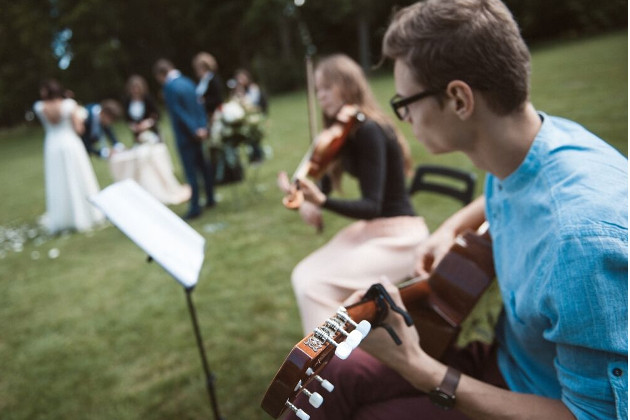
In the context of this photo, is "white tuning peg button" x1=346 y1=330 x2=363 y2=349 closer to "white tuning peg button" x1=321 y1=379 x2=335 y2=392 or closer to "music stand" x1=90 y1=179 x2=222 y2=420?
"white tuning peg button" x1=321 y1=379 x2=335 y2=392

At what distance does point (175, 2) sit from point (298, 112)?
19679 mm

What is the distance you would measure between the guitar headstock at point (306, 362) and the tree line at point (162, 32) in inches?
1062

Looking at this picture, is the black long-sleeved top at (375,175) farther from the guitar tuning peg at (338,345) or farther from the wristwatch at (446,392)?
the guitar tuning peg at (338,345)

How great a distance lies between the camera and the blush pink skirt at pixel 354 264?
84.5 inches

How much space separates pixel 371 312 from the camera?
1168 millimetres

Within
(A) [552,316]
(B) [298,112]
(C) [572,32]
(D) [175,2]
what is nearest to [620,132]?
(A) [552,316]

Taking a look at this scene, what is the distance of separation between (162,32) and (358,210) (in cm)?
3185

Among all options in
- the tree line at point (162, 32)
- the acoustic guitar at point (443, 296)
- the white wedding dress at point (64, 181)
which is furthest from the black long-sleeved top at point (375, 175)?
the tree line at point (162, 32)

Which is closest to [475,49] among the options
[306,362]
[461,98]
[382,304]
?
[461,98]

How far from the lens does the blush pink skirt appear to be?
2146 mm

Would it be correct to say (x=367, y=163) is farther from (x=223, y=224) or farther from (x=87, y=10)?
(x=87, y=10)

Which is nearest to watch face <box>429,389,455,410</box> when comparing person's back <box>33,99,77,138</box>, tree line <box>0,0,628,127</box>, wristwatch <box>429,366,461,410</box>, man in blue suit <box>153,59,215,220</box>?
wristwatch <box>429,366,461,410</box>

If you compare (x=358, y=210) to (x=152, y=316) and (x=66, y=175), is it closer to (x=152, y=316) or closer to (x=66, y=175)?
(x=152, y=316)

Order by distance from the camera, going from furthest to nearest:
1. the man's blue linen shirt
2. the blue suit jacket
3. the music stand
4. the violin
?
the blue suit jacket
the violin
the music stand
the man's blue linen shirt
